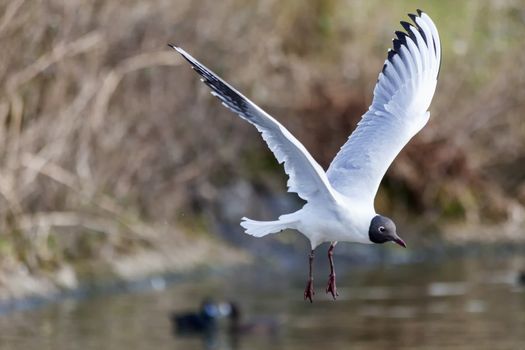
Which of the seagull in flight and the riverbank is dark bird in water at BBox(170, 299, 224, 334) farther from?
the seagull in flight

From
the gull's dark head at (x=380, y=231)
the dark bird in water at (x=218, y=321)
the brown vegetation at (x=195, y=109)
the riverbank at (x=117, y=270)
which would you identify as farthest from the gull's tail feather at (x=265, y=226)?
the brown vegetation at (x=195, y=109)

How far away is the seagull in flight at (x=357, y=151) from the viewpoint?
402 inches

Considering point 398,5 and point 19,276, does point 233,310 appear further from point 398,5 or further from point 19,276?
point 398,5

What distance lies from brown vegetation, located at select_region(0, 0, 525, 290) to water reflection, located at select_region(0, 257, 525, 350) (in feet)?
3.98

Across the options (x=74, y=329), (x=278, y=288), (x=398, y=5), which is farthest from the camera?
(x=398, y=5)

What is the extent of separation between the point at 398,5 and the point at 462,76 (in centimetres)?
237

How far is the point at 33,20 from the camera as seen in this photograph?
18.3m

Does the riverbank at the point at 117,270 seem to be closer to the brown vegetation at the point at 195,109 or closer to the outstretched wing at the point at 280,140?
the brown vegetation at the point at 195,109

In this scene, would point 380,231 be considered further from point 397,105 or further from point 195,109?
point 195,109

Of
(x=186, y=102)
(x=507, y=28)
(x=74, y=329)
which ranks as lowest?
(x=74, y=329)

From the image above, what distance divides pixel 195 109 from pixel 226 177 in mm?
1712

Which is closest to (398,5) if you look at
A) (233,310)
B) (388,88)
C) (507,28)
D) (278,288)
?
(507,28)

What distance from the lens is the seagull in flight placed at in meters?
10.2

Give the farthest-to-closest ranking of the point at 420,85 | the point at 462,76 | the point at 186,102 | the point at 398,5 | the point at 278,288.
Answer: the point at 398,5
the point at 462,76
the point at 186,102
the point at 278,288
the point at 420,85
